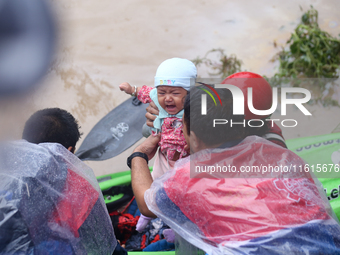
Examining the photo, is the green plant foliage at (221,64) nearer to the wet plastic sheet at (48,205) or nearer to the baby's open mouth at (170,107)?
the baby's open mouth at (170,107)

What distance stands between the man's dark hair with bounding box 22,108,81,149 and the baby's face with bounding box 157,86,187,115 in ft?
1.49

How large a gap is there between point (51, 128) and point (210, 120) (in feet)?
2.08

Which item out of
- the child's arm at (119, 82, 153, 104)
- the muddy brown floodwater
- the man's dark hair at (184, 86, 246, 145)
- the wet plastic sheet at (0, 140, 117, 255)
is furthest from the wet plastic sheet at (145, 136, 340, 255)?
the muddy brown floodwater

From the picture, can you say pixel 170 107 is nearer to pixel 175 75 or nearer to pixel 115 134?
pixel 175 75

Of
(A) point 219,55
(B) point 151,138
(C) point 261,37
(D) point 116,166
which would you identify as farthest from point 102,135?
(C) point 261,37

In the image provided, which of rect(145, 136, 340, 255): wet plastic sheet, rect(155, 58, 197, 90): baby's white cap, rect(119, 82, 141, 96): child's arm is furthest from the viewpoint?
rect(119, 82, 141, 96): child's arm

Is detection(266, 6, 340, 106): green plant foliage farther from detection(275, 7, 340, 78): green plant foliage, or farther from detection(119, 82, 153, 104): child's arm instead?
detection(119, 82, 153, 104): child's arm

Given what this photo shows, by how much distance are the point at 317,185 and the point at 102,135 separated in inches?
60.3

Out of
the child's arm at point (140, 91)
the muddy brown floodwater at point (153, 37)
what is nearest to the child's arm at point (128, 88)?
the child's arm at point (140, 91)

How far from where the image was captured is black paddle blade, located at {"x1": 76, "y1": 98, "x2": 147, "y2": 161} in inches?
87.9

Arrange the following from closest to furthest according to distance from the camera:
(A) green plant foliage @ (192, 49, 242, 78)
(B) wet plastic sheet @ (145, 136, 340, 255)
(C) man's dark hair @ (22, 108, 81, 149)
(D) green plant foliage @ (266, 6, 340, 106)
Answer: (B) wet plastic sheet @ (145, 136, 340, 255), (C) man's dark hair @ (22, 108, 81, 149), (D) green plant foliage @ (266, 6, 340, 106), (A) green plant foliage @ (192, 49, 242, 78)

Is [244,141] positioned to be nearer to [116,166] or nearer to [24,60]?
[24,60]

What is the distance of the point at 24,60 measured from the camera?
0.49 metres

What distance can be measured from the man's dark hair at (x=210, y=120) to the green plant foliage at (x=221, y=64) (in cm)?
268
